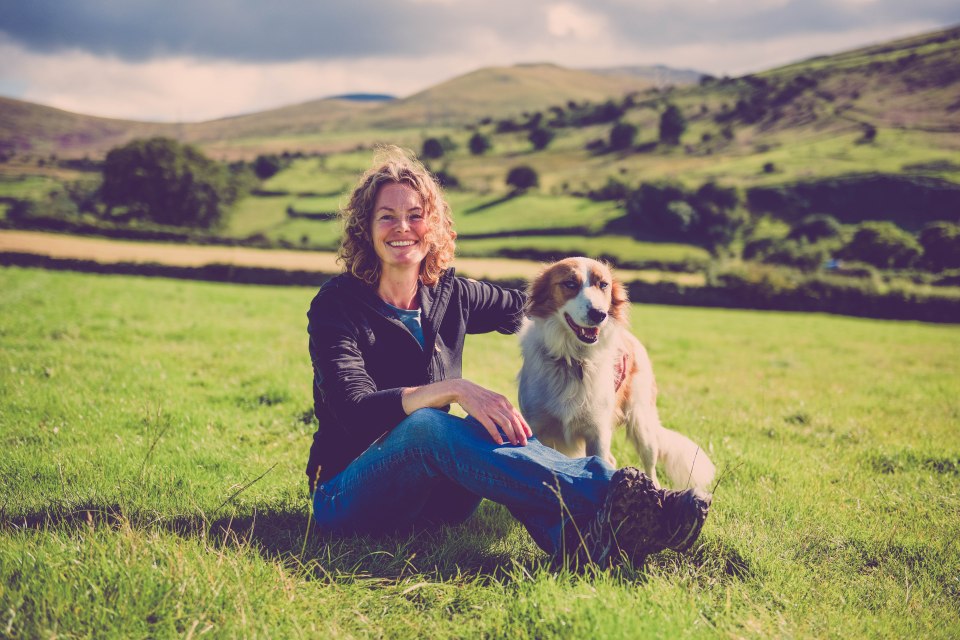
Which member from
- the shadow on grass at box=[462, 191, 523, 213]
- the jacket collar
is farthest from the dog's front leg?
the shadow on grass at box=[462, 191, 523, 213]

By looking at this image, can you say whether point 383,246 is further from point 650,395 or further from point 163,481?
point 650,395

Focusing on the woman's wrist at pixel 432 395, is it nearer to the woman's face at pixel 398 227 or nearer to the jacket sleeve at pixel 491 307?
the woman's face at pixel 398 227

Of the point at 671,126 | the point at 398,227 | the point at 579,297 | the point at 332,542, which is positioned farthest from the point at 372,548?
the point at 671,126

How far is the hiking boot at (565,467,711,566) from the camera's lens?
2.81 m

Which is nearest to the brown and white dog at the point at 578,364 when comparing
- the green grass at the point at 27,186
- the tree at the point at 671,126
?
the green grass at the point at 27,186

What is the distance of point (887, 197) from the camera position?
72438 mm

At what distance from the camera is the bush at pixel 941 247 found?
51812 mm

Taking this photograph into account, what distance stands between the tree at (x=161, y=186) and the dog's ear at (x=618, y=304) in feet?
224

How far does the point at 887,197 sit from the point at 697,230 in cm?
2864

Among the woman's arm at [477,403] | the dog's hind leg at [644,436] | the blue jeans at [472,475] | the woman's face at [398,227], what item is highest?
the woman's face at [398,227]

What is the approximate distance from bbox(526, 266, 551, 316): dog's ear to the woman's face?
3.95 ft

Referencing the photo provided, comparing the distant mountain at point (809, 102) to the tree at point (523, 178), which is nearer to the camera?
the tree at point (523, 178)

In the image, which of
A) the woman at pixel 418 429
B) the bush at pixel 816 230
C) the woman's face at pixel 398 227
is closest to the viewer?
the woman at pixel 418 429

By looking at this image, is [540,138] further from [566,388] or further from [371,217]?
[371,217]
